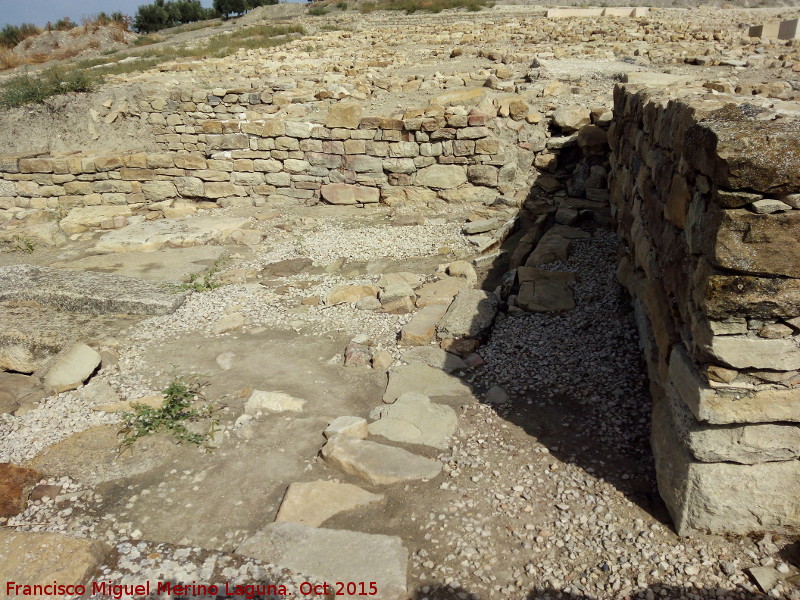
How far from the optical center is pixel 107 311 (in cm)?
557

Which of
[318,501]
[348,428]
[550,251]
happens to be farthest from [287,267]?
[318,501]

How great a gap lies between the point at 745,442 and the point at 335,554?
1.98 m

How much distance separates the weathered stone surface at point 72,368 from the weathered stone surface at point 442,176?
5.59 meters

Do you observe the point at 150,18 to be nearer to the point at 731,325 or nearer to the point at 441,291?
the point at 441,291

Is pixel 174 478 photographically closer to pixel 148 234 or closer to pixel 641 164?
pixel 641 164

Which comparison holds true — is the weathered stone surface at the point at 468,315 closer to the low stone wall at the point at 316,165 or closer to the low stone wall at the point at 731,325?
the low stone wall at the point at 731,325

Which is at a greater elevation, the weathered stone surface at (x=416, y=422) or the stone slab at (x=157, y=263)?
the stone slab at (x=157, y=263)

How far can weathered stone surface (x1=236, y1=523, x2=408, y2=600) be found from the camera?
8.77 feet

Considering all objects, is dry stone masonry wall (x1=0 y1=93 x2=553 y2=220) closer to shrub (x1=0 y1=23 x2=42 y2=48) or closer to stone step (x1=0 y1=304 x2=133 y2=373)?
stone step (x1=0 y1=304 x2=133 y2=373)

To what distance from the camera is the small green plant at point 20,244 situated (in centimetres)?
780

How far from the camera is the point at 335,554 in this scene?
280 centimetres

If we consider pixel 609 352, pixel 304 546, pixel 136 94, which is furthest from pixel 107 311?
pixel 136 94

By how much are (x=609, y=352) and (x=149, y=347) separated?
3939mm

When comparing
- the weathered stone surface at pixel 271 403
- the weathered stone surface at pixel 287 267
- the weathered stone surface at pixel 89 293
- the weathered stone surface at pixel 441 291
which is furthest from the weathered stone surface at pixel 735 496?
the weathered stone surface at pixel 287 267
